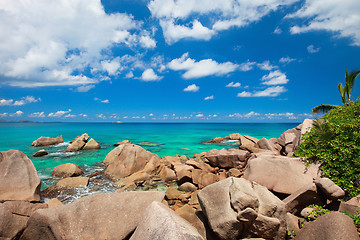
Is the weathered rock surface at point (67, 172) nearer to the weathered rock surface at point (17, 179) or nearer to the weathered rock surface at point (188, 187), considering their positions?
the weathered rock surface at point (17, 179)

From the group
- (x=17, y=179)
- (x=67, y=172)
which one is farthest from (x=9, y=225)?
(x=67, y=172)

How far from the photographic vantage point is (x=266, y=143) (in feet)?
54.3

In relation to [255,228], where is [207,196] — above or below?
above

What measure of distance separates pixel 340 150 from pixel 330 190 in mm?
2636

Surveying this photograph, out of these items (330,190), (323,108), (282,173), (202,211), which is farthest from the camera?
(323,108)

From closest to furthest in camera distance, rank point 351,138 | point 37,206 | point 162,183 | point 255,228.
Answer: point 255,228 < point 37,206 < point 351,138 < point 162,183

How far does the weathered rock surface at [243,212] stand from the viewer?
4.46m

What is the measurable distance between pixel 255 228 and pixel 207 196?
146cm

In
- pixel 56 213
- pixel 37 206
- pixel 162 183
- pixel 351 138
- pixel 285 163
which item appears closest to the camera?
pixel 56 213

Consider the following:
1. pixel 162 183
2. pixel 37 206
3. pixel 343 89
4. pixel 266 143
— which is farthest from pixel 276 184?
pixel 343 89

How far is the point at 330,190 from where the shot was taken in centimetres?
530

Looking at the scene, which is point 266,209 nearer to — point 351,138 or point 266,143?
point 351,138

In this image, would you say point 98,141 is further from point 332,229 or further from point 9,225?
point 332,229

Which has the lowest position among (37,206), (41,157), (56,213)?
(41,157)
